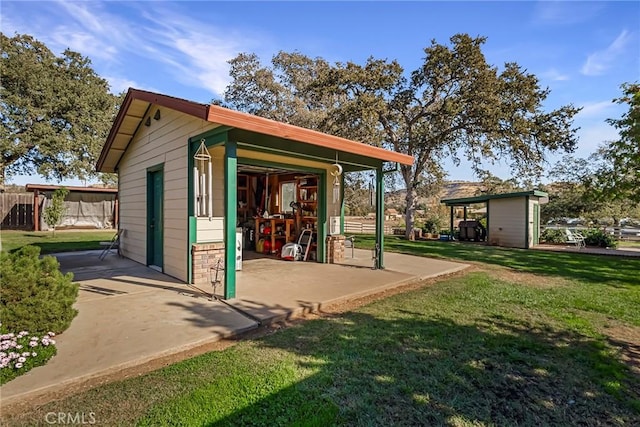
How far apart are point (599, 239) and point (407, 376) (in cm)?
1434

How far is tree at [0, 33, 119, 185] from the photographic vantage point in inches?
657

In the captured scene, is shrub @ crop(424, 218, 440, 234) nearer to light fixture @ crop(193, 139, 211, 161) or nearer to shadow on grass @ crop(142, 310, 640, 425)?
shadow on grass @ crop(142, 310, 640, 425)

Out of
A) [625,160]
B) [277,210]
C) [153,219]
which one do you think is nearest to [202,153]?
[153,219]

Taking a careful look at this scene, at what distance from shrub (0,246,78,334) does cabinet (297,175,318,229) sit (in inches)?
→ 208

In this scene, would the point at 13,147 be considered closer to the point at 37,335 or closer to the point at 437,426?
the point at 37,335

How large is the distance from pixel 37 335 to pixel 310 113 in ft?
53.8

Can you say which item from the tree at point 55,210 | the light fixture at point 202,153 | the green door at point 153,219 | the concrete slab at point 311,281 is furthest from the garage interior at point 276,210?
the tree at point 55,210

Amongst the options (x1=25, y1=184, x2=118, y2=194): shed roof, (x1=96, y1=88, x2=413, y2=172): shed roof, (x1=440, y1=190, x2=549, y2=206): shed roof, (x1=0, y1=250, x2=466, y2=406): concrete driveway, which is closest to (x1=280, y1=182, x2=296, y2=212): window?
(x1=0, y1=250, x2=466, y2=406): concrete driveway

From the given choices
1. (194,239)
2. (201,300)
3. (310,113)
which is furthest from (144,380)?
(310,113)

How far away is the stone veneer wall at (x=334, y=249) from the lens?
7496 mm

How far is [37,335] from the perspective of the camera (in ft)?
9.42

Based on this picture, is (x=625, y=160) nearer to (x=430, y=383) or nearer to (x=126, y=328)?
(x=430, y=383)

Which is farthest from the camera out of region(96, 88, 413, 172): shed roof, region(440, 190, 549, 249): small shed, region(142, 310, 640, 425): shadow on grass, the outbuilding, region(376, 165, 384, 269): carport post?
region(440, 190, 549, 249): small shed

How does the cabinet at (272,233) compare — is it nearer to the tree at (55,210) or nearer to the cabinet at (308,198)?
the cabinet at (308,198)
